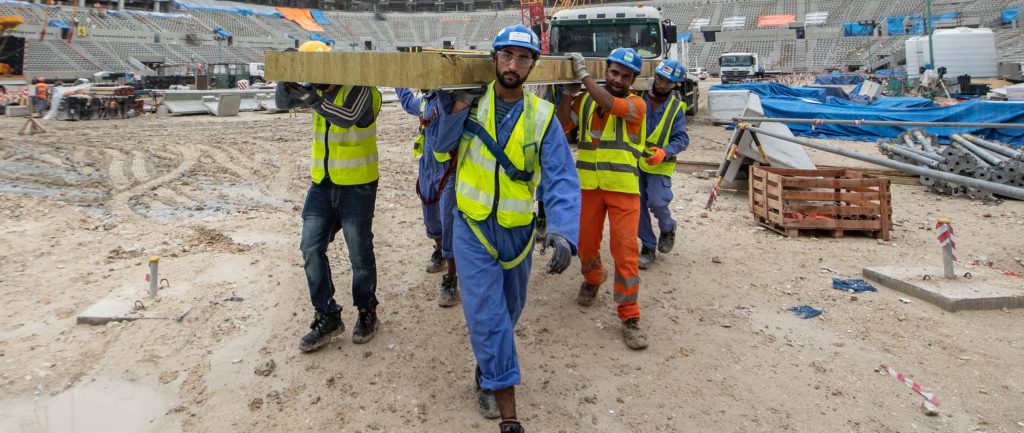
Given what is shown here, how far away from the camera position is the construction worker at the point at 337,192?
3.37 meters

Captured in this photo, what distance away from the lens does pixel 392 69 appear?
8.99ft

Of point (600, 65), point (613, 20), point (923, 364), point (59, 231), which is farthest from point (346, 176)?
point (613, 20)

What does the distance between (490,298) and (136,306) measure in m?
2.66

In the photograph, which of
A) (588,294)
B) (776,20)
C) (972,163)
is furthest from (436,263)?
(776,20)

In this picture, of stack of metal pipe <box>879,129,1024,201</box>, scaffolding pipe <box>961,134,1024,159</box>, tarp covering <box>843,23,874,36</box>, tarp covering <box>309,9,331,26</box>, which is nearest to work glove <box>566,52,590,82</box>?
stack of metal pipe <box>879,129,1024,201</box>

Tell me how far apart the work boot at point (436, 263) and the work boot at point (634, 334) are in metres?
1.83

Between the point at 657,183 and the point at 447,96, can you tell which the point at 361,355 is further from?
the point at 657,183

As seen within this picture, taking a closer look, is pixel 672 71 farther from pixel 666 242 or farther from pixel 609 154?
pixel 666 242

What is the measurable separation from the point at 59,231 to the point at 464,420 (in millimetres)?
5095

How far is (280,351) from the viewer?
3.63 m

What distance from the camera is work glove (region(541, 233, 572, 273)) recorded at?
8.61 feet

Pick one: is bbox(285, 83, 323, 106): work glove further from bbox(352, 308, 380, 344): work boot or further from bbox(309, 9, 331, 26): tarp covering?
bbox(309, 9, 331, 26): tarp covering

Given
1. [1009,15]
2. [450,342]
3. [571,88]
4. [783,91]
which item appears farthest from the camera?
[1009,15]

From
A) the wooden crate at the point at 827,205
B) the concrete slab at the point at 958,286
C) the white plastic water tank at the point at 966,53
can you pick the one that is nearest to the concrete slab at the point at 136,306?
Answer: the concrete slab at the point at 958,286
